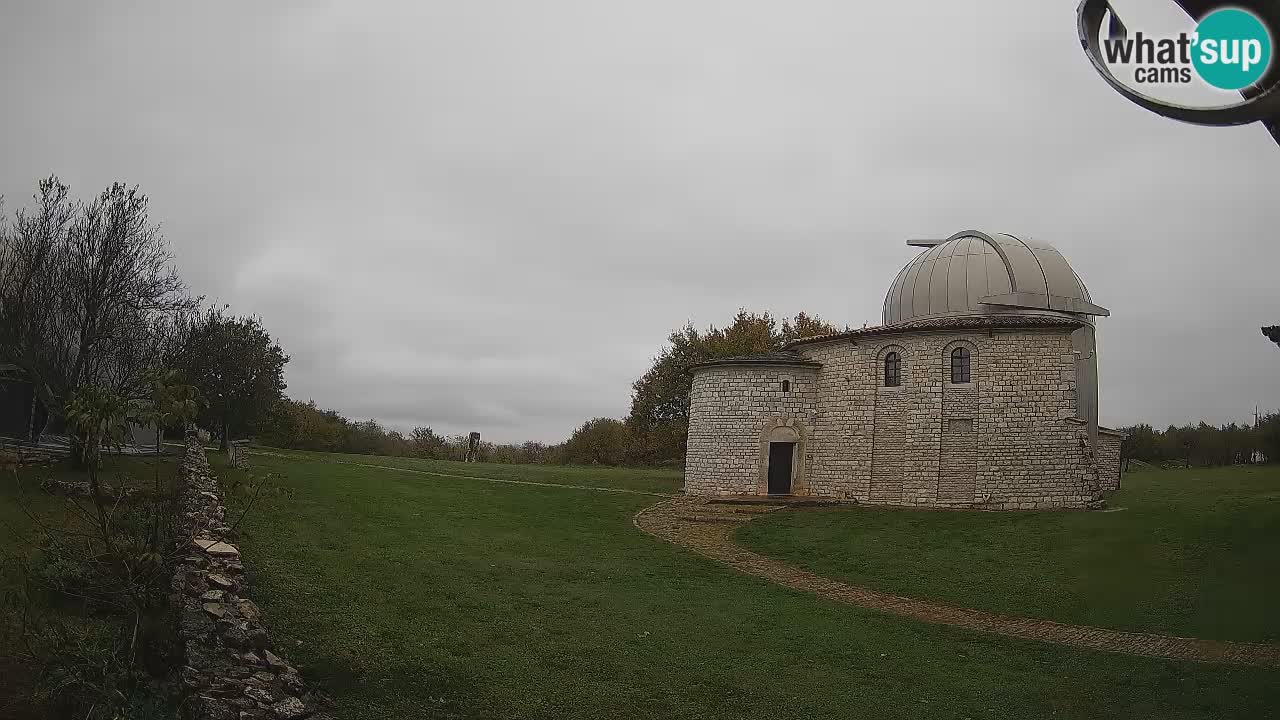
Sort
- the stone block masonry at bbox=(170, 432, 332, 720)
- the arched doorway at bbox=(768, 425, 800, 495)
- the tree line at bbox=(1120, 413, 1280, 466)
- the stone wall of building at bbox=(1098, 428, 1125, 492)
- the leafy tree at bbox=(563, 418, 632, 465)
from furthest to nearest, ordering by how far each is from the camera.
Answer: the leafy tree at bbox=(563, 418, 632, 465) → the tree line at bbox=(1120, 413, 1280, 466) → the stone wall of building at bbox=(1098, 428, 1125, 492) → the arched doorway at bbox=(768, 425, 800, 495) → the stone block masonry at bbox=(170, 432, 332, 720)

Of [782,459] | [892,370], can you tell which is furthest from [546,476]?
[892,370]

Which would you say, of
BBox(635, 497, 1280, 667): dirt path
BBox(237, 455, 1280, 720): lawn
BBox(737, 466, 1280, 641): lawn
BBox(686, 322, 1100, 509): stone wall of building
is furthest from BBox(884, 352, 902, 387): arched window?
BBox(237, 455, 1280, 720): lawn

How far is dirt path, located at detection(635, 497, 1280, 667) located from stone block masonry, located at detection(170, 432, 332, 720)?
9.19 metres

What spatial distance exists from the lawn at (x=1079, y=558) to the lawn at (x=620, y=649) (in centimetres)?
254

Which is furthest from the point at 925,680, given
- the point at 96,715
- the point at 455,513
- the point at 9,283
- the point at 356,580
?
the point at 9,283

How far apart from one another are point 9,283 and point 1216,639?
93.7 ft

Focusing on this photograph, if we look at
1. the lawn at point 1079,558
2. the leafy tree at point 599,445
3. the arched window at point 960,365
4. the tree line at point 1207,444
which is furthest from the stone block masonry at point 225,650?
the tree line at point 1207,444

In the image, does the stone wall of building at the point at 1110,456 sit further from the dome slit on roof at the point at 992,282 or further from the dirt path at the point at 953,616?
the dirt path at the point at 953,616

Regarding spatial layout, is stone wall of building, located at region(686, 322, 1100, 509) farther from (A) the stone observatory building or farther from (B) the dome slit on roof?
(B) the dome slit on roof

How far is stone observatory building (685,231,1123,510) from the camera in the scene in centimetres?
2211

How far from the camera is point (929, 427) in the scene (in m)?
23.3

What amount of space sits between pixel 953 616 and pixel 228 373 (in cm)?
2652

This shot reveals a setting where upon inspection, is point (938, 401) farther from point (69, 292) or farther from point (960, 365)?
point (69, 292)

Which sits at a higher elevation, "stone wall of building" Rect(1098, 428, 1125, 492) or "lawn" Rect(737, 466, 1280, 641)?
"stone wall of building" Rect(1098, 428, 1125, 492)
